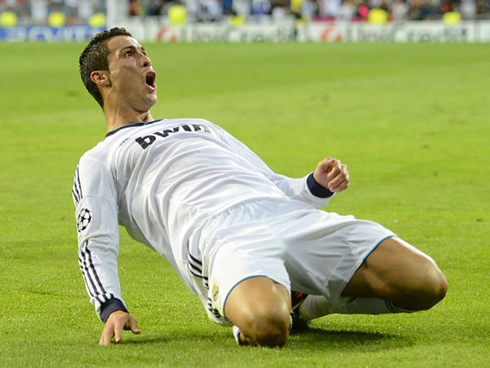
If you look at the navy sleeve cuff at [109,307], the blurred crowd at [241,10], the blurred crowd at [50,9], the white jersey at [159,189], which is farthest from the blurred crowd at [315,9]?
the navy sleeve cuff at [109,307]

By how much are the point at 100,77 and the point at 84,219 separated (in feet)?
3.47

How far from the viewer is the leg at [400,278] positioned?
5090mm

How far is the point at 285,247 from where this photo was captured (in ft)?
16.6

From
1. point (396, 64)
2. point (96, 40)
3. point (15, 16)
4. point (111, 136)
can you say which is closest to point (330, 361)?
point (111, 136)

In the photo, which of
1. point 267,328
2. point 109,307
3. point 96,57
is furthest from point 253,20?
point 267,328

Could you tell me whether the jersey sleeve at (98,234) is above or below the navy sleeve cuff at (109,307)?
above

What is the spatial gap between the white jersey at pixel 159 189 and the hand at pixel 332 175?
0.09m

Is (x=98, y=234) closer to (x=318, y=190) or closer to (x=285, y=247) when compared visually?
(x=285, y=247)

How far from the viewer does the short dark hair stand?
19.9 feet

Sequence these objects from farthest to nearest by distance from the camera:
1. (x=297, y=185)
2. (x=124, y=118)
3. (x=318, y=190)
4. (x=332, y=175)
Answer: (x=124, y=118) → (x=297, y=185) → (x=318, y=190) → (x=332, y=175)

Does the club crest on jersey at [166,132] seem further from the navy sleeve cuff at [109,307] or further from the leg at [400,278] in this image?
the leg at [400,278]

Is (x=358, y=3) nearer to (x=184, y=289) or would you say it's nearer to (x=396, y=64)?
(x=396, y=64)

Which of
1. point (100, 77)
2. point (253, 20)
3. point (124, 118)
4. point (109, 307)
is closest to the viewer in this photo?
point (109, 307)

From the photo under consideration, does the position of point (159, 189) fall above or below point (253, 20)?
above
